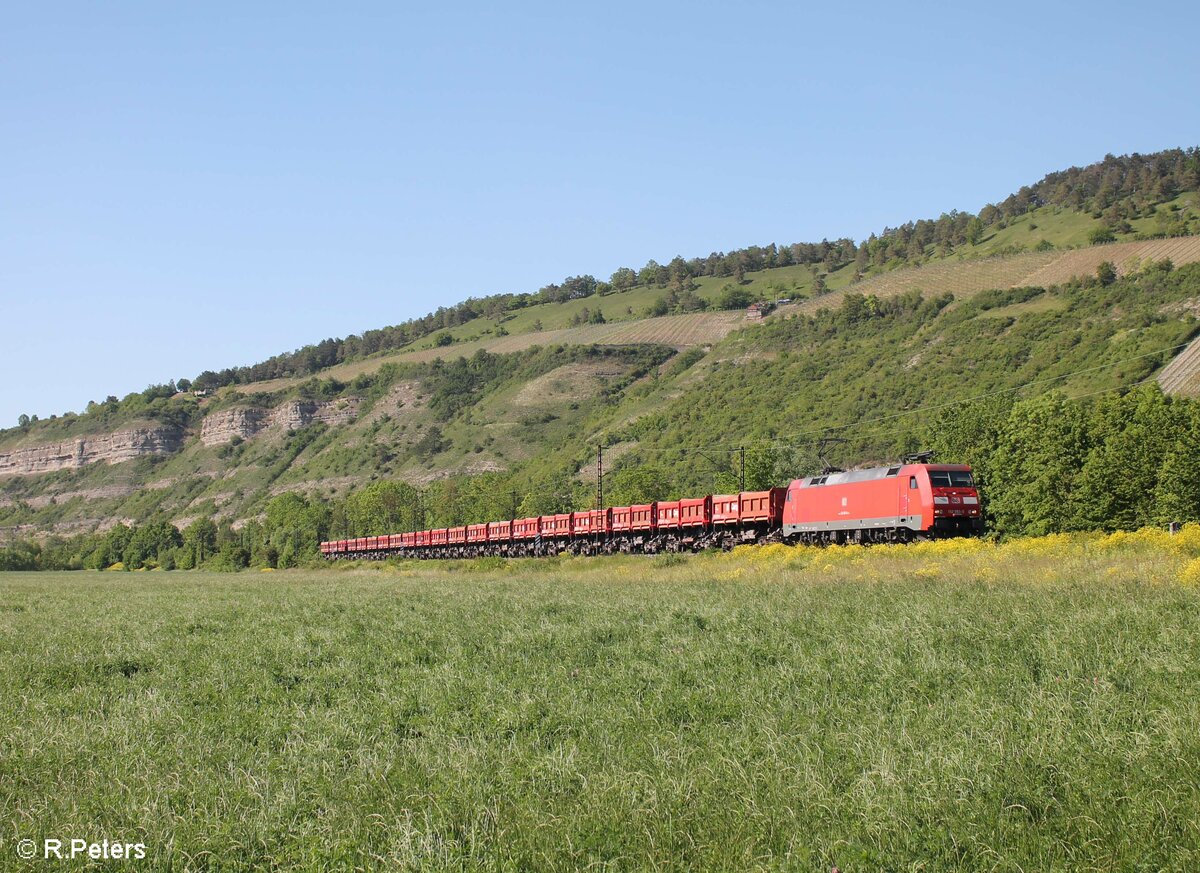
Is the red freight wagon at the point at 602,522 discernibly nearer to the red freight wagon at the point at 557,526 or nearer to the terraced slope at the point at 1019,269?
the red freight wagon at the point at 557,526

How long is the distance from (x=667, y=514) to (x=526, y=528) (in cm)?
1589

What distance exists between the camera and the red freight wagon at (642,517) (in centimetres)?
5834

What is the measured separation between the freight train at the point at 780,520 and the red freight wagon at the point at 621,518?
0.06 metres

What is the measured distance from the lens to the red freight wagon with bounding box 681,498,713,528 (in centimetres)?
5438

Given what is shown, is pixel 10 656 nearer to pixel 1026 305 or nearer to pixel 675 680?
pixel 675 680

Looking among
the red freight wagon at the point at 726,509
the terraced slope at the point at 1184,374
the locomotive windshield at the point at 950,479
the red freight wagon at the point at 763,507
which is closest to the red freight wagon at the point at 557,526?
the red freight wagon at the point at 726,509

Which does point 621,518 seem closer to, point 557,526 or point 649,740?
point 557,526

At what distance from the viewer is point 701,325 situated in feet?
602

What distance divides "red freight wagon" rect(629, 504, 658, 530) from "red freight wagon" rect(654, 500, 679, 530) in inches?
13.0

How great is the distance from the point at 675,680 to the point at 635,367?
532ft

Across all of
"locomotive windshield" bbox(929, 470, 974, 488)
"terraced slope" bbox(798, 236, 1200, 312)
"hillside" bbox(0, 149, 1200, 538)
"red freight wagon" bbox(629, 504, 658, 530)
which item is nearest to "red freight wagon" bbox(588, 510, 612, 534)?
"red freight wagon" bbox(629, 504, 658, 530)

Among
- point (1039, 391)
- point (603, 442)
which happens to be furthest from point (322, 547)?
point (1039, 391)

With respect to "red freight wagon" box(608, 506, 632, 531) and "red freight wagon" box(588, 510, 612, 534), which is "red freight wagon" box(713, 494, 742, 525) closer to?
"red freight wagon" box(608, 506, 632, 531)

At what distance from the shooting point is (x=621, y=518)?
61250 millimetres
